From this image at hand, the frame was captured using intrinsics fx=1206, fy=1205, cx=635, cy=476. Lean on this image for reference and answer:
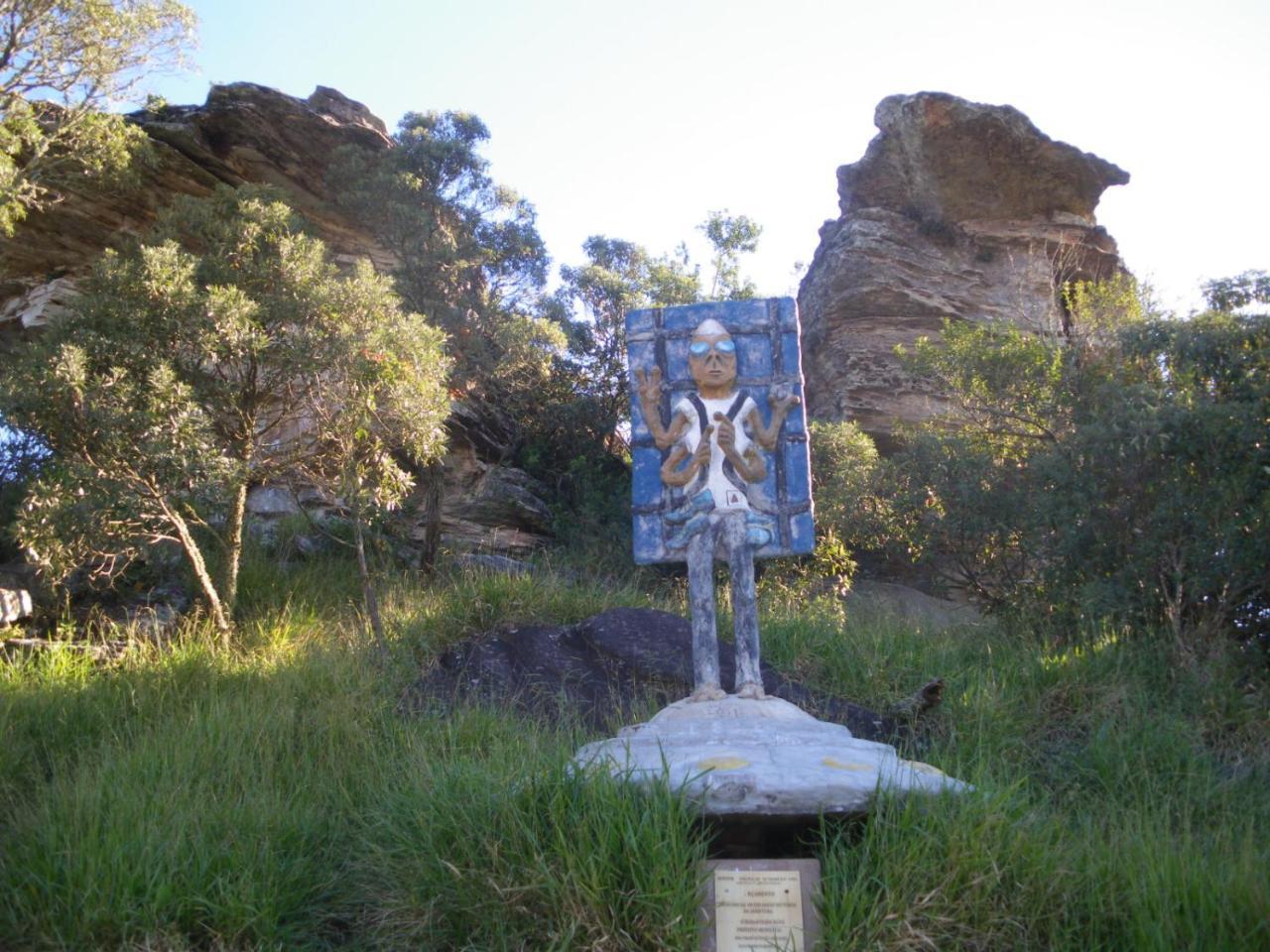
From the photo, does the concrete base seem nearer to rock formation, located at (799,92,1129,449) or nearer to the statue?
the statue

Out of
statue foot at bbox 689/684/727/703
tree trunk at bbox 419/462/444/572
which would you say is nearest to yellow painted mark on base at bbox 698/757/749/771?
statue foot at bbox 689/684/727/703

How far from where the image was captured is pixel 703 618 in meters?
8.11

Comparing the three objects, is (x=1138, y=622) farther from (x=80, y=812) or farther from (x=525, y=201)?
(x=525, y=201)

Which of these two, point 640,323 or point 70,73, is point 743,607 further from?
point 70,73

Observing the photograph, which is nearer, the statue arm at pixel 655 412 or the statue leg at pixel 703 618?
the statue leg at pixel 703 618

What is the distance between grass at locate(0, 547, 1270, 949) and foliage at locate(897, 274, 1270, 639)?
0.65 m

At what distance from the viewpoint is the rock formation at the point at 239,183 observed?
1518 centimetres

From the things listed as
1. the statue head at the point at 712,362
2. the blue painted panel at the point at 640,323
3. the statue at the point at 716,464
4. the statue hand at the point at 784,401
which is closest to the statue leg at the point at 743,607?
the statue at the point at 716,464

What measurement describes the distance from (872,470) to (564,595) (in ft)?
14.2

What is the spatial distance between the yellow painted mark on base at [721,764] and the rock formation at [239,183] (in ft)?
28.7

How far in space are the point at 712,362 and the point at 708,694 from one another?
240 centimetres

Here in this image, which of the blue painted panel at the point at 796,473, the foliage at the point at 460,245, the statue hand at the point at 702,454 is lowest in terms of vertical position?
the blue painted panel at the point at 796,473

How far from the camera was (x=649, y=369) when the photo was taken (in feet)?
28.7

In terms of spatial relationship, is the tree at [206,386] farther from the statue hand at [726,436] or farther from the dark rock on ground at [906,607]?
the dark rock on ground at [906,607]
